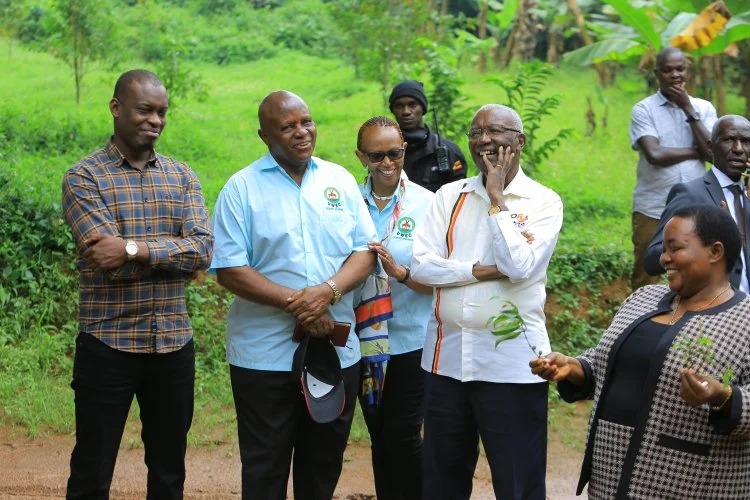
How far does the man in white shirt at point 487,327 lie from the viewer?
4.11 metres

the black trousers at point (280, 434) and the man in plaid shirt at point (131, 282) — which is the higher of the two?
the man in plaid shirt at point (131, 282)

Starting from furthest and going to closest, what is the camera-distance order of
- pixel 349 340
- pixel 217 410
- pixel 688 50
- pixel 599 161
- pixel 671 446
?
1. pixel 599 161
2. pixel 688 50
3. pixel 217 410
4. pixel 349 340
5. pixel 671 446

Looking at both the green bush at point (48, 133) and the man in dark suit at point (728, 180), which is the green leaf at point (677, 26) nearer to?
the man in dark suit at point (728, 180)

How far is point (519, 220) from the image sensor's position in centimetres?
421

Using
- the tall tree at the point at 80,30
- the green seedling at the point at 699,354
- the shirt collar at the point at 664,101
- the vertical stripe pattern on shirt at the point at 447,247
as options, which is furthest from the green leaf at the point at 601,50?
the green seedling at the point at 699,354

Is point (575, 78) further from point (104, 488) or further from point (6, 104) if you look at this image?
point (104, 488)

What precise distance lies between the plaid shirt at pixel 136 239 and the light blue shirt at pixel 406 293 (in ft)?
3.06

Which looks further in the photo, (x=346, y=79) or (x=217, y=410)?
(x=346, y=79)

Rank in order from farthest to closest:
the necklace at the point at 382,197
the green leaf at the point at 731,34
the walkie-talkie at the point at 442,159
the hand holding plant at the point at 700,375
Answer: the green leaf at the point at 731,34
the walkie-talkie at the point at 442,159
the necklace at the point at 382,197
the hand holding plant at the point at 700,375

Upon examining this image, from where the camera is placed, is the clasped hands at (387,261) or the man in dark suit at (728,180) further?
the man in dark suit at (728,180)

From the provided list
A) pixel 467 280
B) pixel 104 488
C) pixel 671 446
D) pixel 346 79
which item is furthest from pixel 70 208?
pixel 346 79

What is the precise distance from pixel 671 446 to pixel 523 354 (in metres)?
0.84

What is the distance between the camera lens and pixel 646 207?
6.99m

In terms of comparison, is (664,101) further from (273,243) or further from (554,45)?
(554,45)
